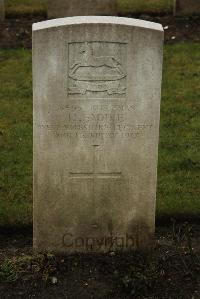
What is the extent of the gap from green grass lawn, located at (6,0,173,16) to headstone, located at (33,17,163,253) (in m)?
7.14

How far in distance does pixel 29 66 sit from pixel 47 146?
5.09m

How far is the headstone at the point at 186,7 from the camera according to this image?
38.6 feet

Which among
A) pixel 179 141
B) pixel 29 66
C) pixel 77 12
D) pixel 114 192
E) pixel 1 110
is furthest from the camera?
pixel 77 12

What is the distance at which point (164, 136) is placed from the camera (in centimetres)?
786

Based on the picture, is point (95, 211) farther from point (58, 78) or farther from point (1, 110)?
point (1, 110)

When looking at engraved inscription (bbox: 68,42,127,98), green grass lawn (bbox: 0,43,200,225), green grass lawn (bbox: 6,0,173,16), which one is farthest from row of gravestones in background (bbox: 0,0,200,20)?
engraved inscription (bbox: 68,42,127,98)

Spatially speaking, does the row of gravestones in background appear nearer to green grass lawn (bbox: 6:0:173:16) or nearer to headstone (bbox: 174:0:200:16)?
headstone (bbox: 174:0:200:16)

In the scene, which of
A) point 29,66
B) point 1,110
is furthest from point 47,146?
point 29,66

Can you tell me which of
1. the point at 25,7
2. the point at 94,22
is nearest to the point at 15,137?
the point at 94,22

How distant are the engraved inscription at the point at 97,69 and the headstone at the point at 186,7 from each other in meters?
7.02

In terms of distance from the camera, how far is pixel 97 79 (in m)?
5.12

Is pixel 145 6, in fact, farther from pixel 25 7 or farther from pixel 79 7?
pixel 25 7

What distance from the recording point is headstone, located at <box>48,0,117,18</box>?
11547 mm

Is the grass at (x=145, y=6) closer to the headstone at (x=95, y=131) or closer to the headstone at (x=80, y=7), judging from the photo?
the headstone at (x=80, y=7)
